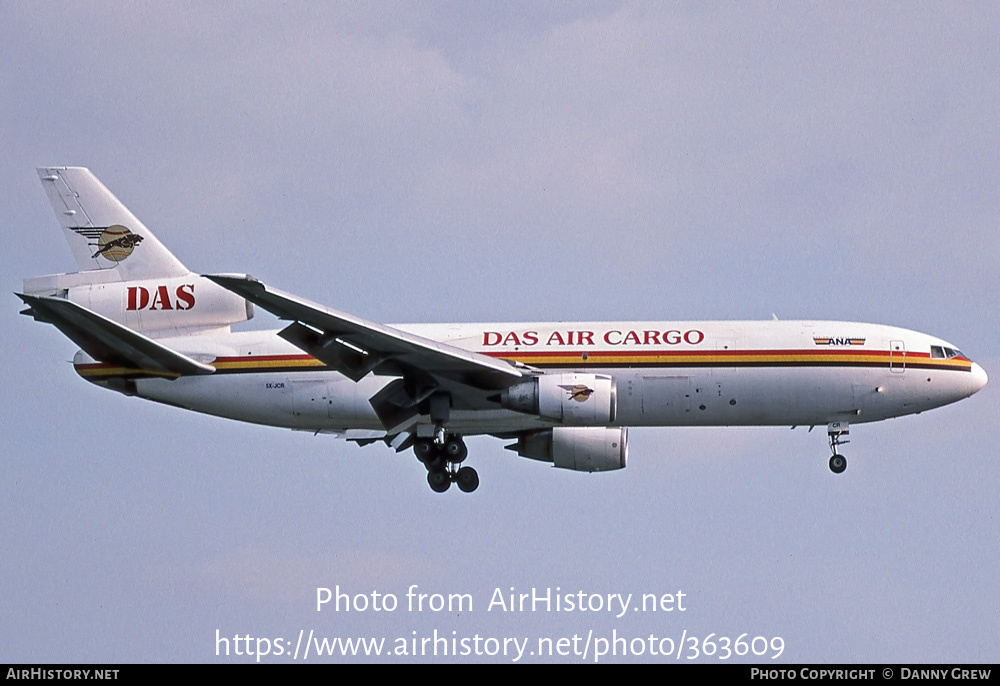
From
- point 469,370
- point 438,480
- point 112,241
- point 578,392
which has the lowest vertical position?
point 438,480

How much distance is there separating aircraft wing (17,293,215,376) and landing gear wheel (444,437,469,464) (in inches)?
303

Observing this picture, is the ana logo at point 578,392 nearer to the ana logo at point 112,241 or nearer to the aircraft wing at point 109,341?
the aircraft wing at point 109,341

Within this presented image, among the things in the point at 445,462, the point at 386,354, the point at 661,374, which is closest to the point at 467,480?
the point at 445,462

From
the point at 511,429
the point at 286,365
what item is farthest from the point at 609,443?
the point at 286,365

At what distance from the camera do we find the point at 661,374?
49.5 meters

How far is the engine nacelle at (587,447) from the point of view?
52.2 meters

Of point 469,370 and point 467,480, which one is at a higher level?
point 469,370

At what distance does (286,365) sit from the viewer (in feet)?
166

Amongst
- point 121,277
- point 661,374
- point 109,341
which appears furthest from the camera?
point 121,277

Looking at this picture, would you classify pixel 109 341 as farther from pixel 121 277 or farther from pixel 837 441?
pixel 837 441

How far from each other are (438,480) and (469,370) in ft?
15.8

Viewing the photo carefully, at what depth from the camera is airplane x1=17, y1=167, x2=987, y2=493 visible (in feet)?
161

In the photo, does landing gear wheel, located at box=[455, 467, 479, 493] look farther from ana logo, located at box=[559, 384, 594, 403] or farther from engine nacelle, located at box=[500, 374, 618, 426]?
ana logo, located at box=[559, 384, 594, 403]

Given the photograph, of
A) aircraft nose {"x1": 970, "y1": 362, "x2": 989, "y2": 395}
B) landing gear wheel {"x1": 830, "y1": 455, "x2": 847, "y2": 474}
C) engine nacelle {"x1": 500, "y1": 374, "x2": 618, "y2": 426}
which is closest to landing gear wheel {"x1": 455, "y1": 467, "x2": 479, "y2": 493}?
engine nacelle {"x1": 500, "y1": 374, "x2": 618, "y2": 426}
